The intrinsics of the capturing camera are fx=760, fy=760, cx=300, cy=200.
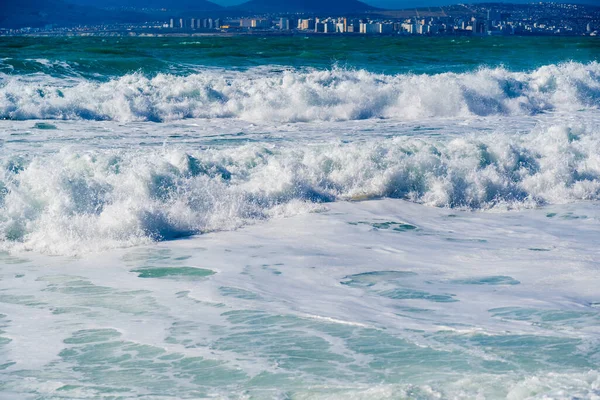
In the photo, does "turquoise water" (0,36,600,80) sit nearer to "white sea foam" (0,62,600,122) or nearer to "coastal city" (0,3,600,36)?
"white sea foam" (0,62,600,122)

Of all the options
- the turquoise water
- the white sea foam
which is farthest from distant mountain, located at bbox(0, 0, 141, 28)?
the white sea foam

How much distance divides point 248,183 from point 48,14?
62687 mm

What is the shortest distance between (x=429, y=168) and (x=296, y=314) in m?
5.58

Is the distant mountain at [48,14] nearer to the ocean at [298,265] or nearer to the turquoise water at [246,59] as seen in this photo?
the turquoise water at [246,59]

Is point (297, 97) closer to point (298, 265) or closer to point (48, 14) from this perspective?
point (298, 265)

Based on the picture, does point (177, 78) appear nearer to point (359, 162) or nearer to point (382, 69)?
point (382, 69)

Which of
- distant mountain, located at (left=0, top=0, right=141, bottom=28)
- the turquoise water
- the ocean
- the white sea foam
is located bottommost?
the ocean

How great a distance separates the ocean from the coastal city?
46.3 meters

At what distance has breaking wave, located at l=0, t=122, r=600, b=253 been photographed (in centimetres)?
828

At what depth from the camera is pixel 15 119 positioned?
1689cm

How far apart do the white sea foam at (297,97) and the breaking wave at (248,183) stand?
24.1ft

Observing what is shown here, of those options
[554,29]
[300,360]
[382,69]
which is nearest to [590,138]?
[300,360]

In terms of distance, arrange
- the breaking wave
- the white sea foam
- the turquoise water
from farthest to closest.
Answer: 1. the turquoise water
2. the white sea foam
3. the breaking wave

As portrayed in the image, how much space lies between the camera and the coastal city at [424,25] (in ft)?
199
